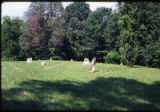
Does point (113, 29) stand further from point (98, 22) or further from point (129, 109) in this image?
point (129, 109)

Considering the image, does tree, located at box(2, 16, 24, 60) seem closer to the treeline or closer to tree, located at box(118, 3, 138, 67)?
the treeline

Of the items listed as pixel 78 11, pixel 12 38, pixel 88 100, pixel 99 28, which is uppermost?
pixel 78 11

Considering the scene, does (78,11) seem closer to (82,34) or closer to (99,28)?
(82,34)

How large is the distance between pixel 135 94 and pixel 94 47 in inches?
956

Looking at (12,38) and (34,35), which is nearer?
(34,35)

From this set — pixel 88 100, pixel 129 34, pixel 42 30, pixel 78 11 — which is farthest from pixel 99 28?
pixel 88 100

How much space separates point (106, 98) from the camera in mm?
4770

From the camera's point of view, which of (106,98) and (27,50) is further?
(27,50)

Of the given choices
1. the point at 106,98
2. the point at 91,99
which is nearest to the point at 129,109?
the point at 106,98

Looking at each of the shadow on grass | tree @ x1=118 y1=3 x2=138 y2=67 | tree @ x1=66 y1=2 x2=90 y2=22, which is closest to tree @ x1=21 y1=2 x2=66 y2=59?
tree @ x1=66 y1=2 x2=90 y2=22

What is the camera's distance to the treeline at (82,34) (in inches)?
537

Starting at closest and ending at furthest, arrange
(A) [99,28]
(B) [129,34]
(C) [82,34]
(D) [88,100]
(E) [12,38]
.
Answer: (D) [88,100], (B) [129,34], (E) [12,38], (A) [99,28], (C) [82,34]

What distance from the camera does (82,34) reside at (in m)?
31.2

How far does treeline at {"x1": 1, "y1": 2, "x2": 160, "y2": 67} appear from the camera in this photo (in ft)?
44.8
